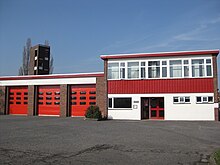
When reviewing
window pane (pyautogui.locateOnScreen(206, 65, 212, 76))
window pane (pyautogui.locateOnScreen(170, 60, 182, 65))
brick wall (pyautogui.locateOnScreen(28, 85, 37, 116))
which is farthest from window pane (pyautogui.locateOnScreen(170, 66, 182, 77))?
brick wall (pyautogui.locateOnScreen(28, 85, 37, 116))

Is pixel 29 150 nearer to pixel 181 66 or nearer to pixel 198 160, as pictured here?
pixel 198 160

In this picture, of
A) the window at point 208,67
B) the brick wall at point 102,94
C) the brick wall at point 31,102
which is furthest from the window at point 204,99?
the brick wall at point 31,102

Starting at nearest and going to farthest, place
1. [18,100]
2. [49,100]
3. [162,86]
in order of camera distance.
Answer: [162,86] < [49,100] < [18,100]

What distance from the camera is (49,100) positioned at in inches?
1062

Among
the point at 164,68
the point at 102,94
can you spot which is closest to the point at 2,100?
the point at 102,94

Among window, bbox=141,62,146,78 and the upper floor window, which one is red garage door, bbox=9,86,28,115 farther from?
window, bbox=141,62,146,78

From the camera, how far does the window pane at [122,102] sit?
23.3 meters

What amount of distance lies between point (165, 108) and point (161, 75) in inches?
116

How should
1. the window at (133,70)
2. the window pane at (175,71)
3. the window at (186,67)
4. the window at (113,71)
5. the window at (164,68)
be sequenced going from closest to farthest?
the window at (186,67)
the window pane at (175,71)
the window at (164,68)
the window at (133,70)
the window at (113,71)

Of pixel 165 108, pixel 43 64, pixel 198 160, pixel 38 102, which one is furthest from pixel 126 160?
pixel 43 64

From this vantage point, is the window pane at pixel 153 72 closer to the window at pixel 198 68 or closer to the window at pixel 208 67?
the window at pixel 198 68

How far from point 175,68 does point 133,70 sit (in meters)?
3.76

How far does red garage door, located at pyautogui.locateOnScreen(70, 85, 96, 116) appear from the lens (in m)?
25.4

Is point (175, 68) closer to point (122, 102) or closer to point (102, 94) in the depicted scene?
point (122, 102)
